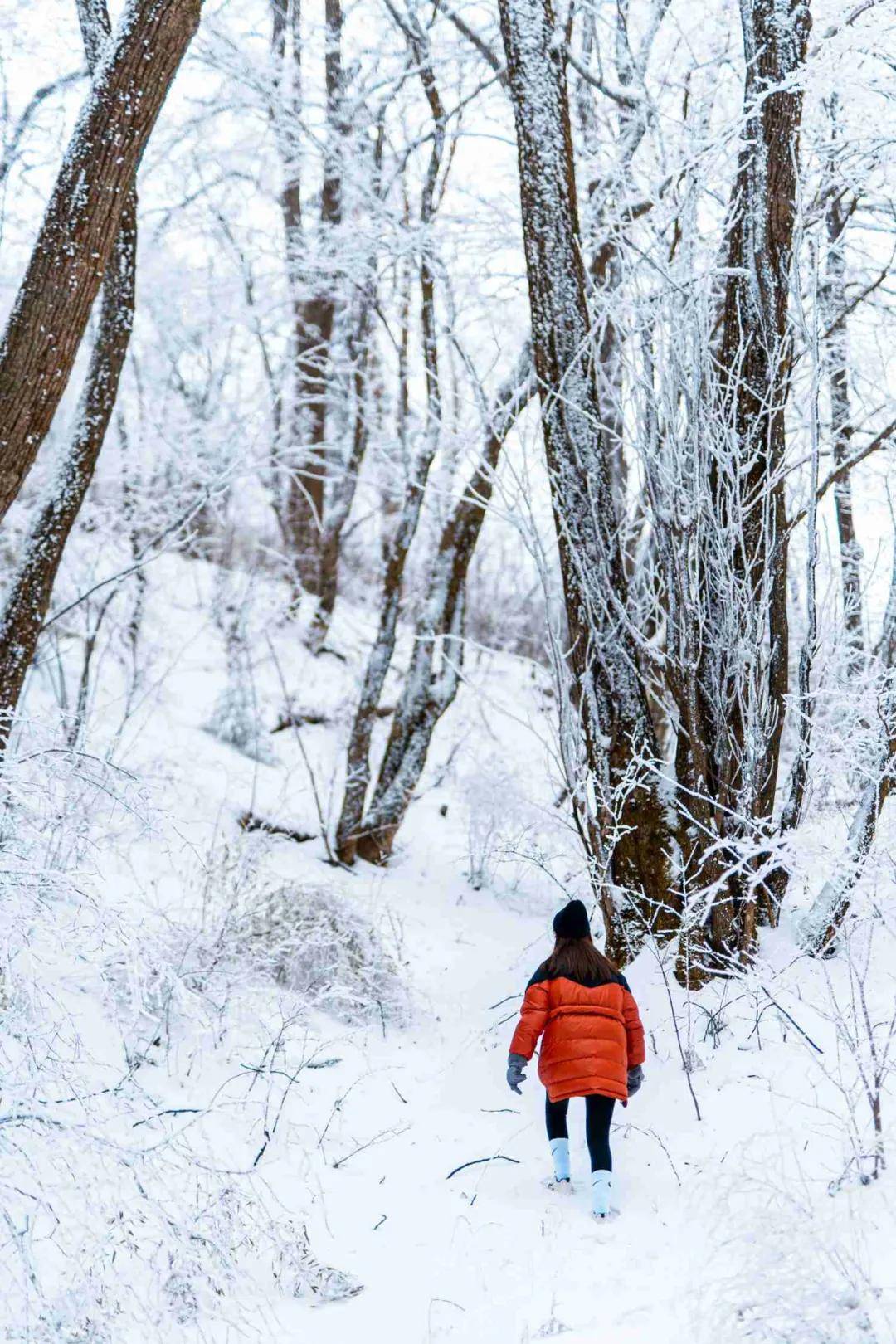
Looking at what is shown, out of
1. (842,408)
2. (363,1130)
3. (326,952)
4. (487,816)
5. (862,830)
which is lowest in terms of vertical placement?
(363,1130)

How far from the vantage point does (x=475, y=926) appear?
760 centimetres

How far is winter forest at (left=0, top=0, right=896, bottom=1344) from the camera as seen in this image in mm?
3291

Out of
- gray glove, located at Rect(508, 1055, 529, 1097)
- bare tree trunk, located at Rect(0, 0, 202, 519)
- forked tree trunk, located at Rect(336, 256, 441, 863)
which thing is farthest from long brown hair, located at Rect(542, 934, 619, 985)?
forked tree trunk, located at Rect(336, 256, 441, 863)

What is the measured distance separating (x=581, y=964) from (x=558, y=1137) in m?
0.65

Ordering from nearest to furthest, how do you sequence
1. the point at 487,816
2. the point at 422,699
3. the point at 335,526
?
1. the point at 487,816
2. the point at 422,699
3. the point at 335,526

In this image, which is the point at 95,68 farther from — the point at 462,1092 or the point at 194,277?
the point at 194,277

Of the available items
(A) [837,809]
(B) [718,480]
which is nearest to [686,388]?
(B) [718,480]

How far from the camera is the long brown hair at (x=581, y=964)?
14.1 feet

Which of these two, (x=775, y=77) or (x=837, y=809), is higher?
(x=775, y=77)

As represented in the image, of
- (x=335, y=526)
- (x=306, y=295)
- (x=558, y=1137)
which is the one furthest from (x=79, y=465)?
(x=335, y=526)

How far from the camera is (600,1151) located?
3.92 m

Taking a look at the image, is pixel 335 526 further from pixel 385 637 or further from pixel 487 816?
pixel 487 816

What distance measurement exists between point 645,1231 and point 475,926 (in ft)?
13.1

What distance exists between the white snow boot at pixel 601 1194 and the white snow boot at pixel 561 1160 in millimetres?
203
